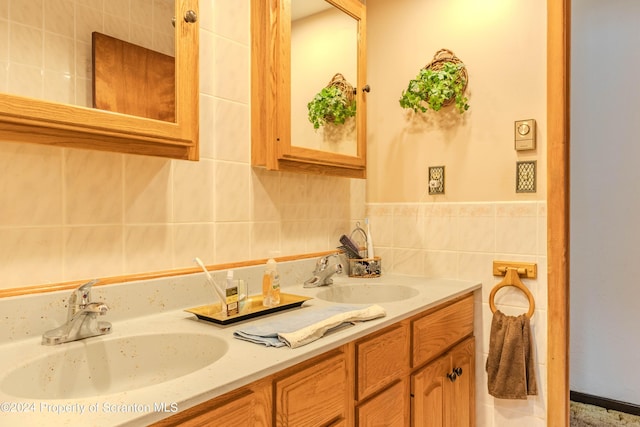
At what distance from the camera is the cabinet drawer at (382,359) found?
3.67 ft

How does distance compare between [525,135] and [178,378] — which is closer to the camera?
[178,378]

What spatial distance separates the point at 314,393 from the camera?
0.97m

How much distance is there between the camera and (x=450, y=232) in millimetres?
1845

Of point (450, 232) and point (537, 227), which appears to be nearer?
point (537, 227)

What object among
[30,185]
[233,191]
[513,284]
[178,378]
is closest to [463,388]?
[513,284]

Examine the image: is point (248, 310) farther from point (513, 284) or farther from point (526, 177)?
point (526, 177)

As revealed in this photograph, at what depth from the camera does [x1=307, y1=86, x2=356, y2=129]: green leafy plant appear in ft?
5.41

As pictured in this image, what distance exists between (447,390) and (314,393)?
2.59 ft

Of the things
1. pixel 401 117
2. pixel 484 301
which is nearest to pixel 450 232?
pixel 484 301

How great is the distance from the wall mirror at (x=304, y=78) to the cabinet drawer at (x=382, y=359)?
0.67 meters

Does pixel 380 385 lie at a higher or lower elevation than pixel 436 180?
lower
